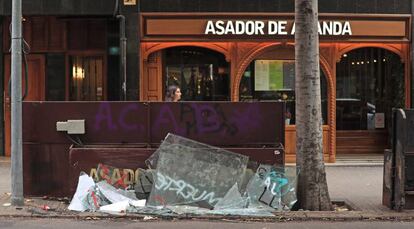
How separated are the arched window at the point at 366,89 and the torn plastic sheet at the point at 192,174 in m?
6.26

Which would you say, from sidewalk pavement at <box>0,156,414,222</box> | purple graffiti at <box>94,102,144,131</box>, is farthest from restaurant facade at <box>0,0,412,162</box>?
purple graffiti at <box>94,102,144,131</box>

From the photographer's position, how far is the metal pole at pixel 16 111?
863 centimetres

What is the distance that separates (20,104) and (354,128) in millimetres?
8453

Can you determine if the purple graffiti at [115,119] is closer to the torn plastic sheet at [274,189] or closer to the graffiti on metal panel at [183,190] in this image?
the graffiti on metal panel at [183,190]

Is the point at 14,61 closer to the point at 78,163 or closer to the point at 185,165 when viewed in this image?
the point at 78,163

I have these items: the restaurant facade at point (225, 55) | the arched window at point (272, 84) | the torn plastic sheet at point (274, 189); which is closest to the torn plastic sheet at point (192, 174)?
the torn plastic sheet at point (274, 189)

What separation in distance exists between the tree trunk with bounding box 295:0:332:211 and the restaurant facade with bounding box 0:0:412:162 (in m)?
4.35

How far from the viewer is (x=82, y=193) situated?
28.6ft

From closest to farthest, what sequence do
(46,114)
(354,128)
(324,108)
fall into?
(46,114) → (324,108) → (354,128)

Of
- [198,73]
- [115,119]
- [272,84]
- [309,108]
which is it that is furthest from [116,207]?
[272,84]

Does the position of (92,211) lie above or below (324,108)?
below

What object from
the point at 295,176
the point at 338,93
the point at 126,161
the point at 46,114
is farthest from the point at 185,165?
the point at 338,93

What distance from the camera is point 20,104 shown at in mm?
8680

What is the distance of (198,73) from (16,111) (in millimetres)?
5762
